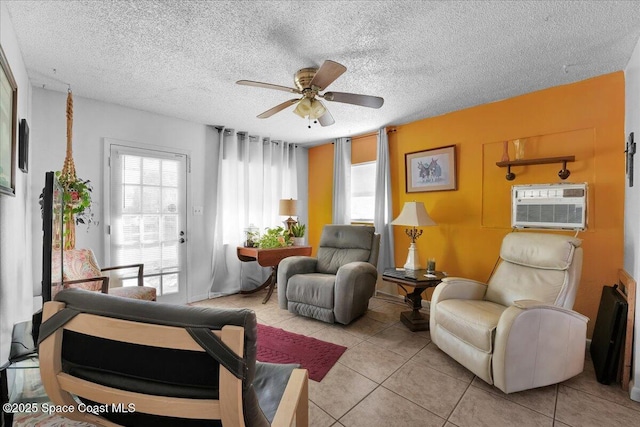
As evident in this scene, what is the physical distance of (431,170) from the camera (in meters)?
3.39

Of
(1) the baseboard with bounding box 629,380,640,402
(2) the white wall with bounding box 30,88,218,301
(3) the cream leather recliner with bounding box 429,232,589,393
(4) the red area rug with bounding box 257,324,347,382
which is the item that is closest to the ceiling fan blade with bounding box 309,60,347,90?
(3) the cream leather recliner with bounding box 429,232,589,393

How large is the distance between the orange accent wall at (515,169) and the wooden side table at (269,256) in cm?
137

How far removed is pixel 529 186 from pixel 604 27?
4.30ft

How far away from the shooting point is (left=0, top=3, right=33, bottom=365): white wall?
150 centimetres

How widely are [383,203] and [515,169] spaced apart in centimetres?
151

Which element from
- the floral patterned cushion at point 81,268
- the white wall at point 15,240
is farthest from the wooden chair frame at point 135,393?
the floral patterned cushion at point 81,268

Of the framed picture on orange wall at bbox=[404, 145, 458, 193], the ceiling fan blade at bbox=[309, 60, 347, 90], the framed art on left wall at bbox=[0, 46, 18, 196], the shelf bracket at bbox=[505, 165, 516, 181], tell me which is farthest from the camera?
the framed picture on orange wall at bbox=[404, 145, 458, 193]

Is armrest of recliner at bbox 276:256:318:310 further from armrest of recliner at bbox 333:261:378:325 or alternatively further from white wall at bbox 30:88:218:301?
white wall at bbox 30:88:218:301

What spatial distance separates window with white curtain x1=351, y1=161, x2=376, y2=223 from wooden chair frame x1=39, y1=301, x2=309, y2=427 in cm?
363

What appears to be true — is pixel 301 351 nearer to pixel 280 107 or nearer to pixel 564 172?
pixel 280 107

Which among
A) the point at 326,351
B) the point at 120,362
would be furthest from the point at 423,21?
the point at 326,351

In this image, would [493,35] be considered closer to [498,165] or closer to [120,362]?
[498,165]

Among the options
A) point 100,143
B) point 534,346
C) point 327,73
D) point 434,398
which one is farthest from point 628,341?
point 100,143

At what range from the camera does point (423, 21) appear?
1680mm
